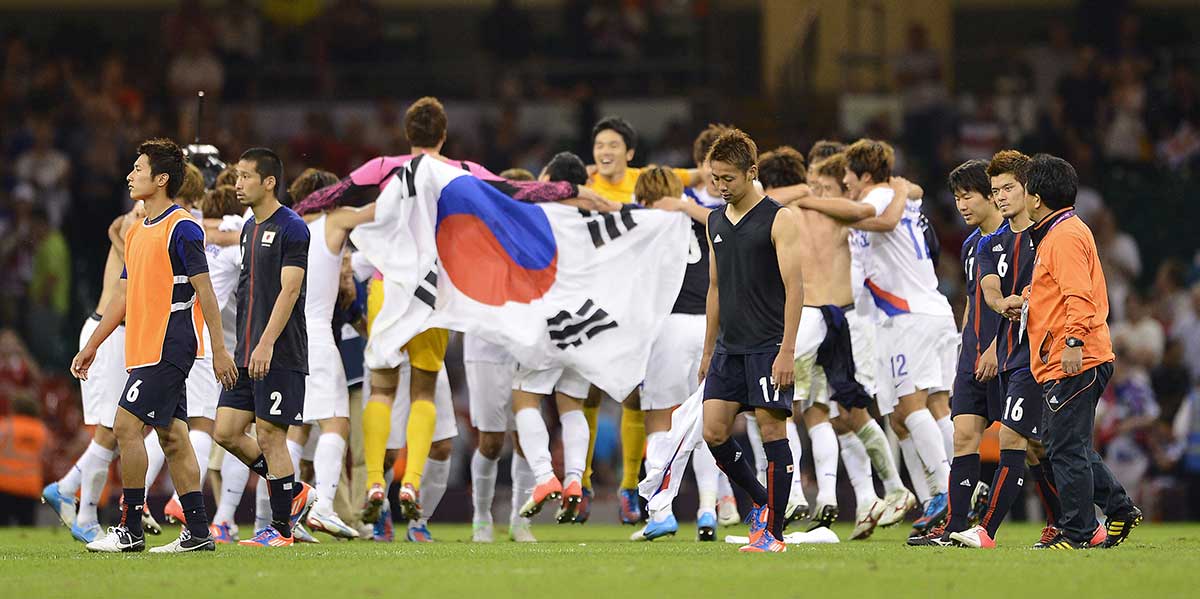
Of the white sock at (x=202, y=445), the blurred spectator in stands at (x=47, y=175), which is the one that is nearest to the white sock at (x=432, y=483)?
the white sock at (x=202, y=445)

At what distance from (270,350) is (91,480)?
204 cm

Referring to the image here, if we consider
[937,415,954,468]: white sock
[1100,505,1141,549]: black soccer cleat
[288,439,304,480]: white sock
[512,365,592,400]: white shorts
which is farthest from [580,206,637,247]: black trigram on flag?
[1100,505,1141,549]: black soccer cleat

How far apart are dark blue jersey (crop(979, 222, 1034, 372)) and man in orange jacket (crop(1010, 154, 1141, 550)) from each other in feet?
0.47

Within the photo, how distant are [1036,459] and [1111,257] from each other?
988 centimetres

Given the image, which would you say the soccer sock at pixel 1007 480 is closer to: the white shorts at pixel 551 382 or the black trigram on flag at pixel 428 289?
the white shorts at pixel 551 382

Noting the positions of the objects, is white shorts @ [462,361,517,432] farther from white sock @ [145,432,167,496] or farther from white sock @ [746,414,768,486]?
white sock @ [145,432,167,496]

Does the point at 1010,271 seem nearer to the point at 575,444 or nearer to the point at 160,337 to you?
the point at 575,444

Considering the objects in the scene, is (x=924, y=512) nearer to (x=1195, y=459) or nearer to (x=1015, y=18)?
(x=1195, y=459)

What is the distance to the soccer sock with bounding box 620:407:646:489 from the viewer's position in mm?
12047

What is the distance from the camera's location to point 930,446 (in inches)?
464

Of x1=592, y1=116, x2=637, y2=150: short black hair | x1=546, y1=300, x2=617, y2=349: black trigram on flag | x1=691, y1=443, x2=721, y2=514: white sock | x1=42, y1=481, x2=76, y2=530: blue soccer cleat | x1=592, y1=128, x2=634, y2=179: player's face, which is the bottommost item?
x1=42, y1=481, x2=76, y2=530: blue soccer cleat

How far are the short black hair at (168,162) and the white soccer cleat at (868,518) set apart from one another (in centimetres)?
512

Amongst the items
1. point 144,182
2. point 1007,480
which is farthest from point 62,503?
point 1007,480

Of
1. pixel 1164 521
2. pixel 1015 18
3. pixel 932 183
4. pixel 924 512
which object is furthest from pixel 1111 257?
pixel 924 512
